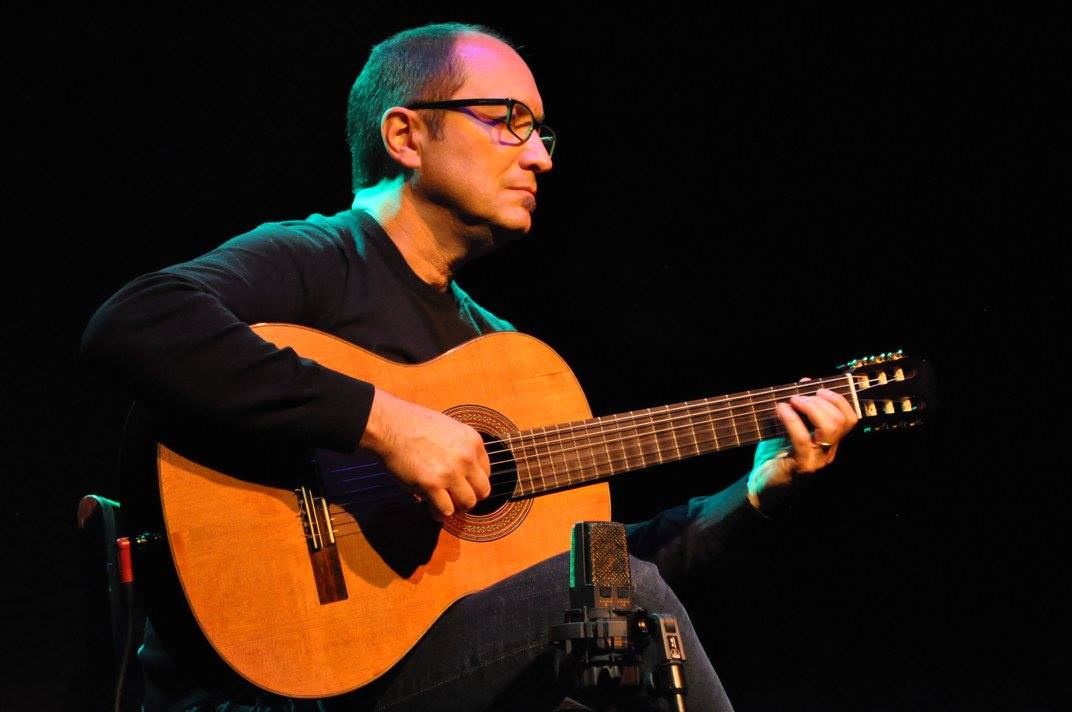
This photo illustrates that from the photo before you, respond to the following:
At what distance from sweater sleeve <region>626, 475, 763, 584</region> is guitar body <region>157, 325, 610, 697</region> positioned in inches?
19.8

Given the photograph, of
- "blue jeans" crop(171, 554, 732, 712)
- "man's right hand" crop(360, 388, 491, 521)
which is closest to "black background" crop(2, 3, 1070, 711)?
"blue jeans" crop(171, 554, 732, 712)

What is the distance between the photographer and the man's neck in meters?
2.59

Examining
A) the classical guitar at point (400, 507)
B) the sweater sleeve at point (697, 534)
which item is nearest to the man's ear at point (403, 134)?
the classical guitar at point (400, 507)

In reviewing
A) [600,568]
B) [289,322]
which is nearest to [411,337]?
[289,322]

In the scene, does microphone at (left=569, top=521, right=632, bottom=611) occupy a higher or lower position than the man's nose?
lower

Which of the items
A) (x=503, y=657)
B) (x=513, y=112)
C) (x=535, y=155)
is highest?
(x=513, y=112)

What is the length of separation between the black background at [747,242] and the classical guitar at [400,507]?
0.84m

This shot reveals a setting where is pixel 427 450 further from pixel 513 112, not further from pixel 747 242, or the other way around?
pixel 747 242

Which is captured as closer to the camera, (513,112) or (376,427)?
(376,427)

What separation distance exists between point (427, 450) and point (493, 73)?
1255 millimetres

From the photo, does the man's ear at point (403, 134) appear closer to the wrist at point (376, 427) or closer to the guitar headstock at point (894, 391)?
the wrist at point (376, 427)

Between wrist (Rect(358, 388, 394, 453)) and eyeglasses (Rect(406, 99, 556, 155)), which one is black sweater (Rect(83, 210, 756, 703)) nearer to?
wrist (Rect(358, 388, 394, 453))

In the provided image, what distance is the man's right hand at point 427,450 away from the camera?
185 cm

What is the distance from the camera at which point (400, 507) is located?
197cm
